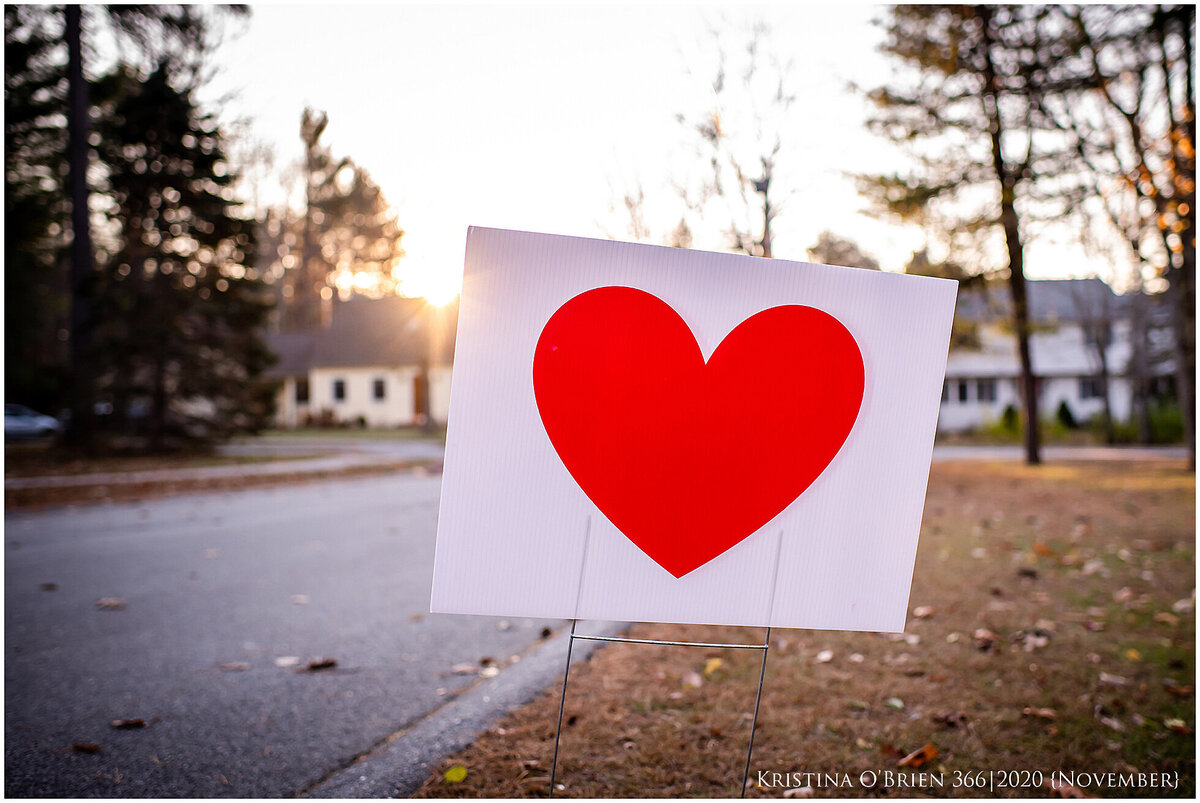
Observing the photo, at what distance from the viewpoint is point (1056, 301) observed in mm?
38031

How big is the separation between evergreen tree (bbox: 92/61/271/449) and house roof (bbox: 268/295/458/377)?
626 inches

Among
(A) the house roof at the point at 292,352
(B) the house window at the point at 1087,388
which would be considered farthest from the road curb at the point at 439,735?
(B) the house window at the point at 1087,388

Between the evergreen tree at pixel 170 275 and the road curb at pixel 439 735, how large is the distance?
1745 centimetres

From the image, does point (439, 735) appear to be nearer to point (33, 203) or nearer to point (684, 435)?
point (684, 435)

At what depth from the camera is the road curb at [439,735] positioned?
258cm

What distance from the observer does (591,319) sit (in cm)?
194

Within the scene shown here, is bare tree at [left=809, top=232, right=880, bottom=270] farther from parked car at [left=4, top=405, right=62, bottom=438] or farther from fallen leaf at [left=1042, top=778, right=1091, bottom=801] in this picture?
parked car at [left=4, top=405, right=62, bottom=438]

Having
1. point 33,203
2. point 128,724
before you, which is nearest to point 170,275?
point 33,203

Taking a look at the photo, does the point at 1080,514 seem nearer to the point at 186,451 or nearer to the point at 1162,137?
the point at 1162,137

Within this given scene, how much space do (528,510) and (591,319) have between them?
0.51 meters

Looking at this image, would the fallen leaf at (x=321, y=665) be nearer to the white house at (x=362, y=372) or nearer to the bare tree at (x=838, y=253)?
the bare tree at (x=838, y=253)

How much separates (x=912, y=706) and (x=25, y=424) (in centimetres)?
3375

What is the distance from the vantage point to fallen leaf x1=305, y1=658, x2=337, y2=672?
388 centimetres

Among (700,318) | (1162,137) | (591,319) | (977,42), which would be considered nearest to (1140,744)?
(700,318)
